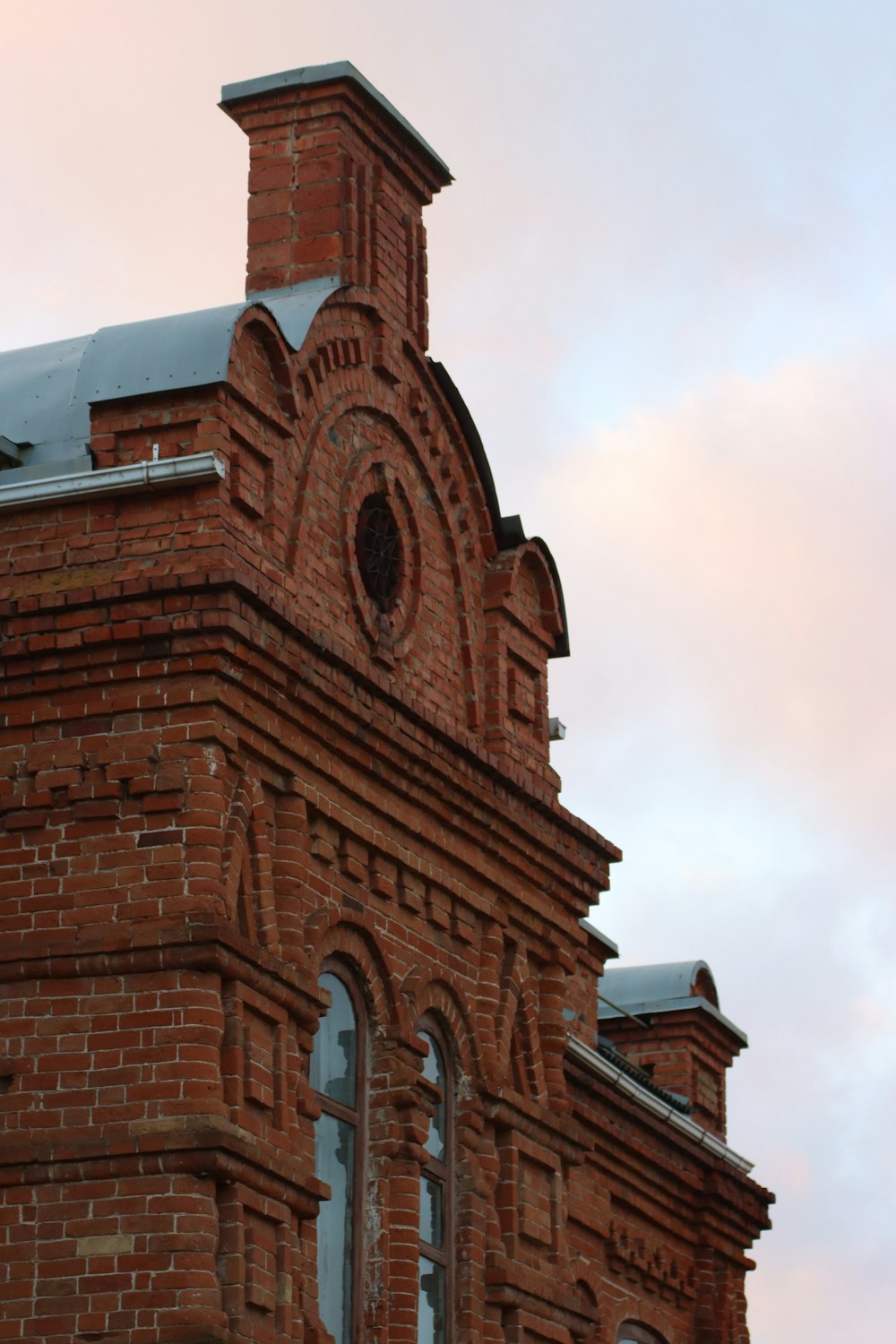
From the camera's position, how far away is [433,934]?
1480 cm

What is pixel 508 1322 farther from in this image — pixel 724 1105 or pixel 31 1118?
pixel 724 1105

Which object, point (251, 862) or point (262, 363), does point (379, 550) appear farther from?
point (251, 862)

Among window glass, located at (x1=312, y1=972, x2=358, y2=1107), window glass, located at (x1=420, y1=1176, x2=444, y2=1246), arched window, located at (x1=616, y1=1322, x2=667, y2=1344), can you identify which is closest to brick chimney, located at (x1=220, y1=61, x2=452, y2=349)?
window glass, located at (x1=312, y1=972, x2=358, y2=1107)

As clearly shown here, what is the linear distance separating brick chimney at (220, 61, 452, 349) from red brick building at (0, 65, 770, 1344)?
0.02 meters

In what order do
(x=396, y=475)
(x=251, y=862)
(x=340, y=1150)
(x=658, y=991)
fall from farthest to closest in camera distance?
(x=658, y=991) < (x=396, y=475) < (x=340, y=1150) < (x=251, y=862)

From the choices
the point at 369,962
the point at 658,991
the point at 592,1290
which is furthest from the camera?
the point at 658,991

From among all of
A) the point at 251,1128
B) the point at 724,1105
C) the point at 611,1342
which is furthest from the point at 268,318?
the point at 724,1105

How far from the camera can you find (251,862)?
12.9 m

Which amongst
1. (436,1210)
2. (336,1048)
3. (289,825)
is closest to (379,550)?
(289,825)

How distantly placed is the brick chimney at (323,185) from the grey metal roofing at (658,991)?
7703 mm

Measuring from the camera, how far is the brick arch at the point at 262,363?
44.0 ft

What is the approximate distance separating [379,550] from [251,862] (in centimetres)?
273

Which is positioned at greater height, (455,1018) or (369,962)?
(455,1018)

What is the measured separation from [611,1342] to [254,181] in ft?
26.9
